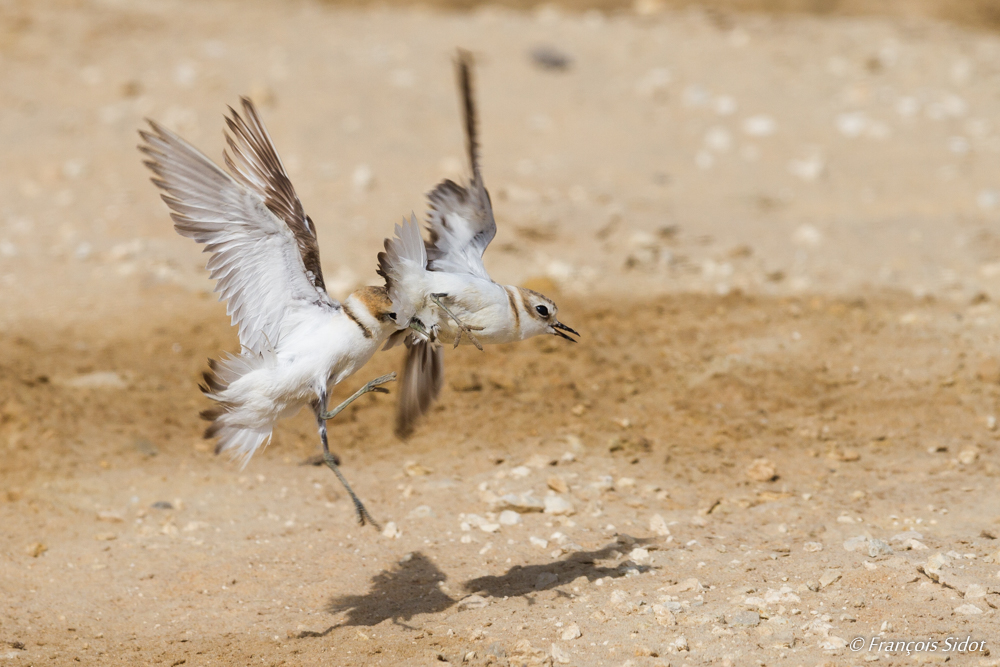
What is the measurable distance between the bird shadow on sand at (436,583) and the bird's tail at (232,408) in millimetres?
849

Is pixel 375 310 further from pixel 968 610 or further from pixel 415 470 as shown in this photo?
pixel 968 610

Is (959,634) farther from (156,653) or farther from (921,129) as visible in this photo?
(921,129)

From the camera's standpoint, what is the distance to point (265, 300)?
4.78 metres

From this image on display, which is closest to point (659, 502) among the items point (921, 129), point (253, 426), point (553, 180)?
point (253, 426)

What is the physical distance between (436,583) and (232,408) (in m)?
1.25

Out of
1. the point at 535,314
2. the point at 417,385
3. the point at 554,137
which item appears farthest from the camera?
the point at 554,137

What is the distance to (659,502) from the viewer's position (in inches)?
218

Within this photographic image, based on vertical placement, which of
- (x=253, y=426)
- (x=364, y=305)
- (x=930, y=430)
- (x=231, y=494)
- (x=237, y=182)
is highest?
(x=237, y=182)

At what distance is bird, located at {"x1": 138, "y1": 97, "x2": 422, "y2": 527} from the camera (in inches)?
178

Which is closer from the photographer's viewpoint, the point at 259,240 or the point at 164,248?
the point at 259,240

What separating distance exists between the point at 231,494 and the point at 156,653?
1464 mm

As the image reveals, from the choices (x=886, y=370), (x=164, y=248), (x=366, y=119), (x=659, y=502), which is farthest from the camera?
(x=366, y=119)

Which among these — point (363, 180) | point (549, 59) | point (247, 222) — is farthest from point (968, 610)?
point (549, 59)

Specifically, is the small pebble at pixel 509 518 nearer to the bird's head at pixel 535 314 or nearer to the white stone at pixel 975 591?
the bird's head at pixel 535 314
